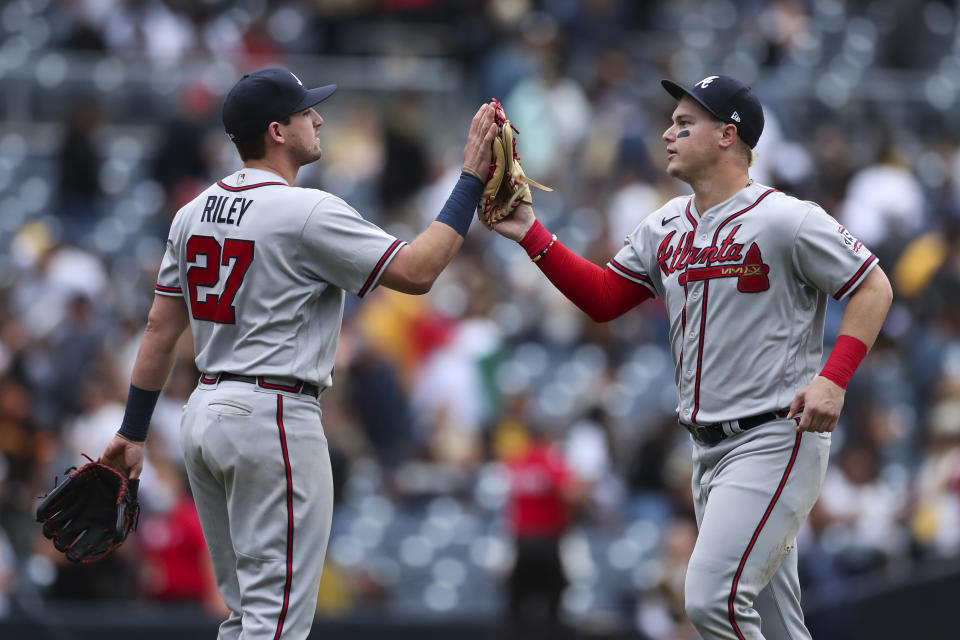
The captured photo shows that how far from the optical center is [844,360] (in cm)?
479

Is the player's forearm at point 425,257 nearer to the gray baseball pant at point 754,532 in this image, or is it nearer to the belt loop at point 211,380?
the belt loop at point 211,380

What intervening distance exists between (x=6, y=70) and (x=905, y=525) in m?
9.63

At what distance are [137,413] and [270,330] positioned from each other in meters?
0.71

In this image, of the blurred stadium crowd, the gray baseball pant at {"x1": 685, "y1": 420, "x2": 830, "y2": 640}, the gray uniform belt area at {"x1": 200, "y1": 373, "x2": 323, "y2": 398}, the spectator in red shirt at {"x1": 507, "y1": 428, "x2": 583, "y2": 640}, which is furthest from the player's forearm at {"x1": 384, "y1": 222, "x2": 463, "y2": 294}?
the spectator in red shirt at {"x1": 507, "y1": 428, "x2": 583, "y2": 640}

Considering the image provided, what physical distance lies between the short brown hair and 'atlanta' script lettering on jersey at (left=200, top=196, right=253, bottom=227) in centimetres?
20

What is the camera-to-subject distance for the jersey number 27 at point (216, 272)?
4.78 meters

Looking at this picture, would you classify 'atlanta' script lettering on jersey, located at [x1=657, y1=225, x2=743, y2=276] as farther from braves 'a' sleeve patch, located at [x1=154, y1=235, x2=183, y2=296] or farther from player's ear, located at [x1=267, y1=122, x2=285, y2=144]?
braves 'a' sleeve patch, located at [x1=154, y1=235, x2=183, y2=296]

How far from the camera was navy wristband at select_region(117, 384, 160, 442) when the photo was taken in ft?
16.8

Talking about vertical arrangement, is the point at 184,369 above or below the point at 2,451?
above

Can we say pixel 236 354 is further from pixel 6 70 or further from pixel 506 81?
pixel 6 70

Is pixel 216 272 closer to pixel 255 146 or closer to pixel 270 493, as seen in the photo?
pixel 255 146

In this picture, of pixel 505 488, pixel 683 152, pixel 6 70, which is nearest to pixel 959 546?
pixel 505 488

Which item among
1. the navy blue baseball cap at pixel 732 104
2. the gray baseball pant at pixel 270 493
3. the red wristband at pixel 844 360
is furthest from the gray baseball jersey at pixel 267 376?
the red wristband at pixel 844 360

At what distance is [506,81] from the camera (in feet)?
46.3
